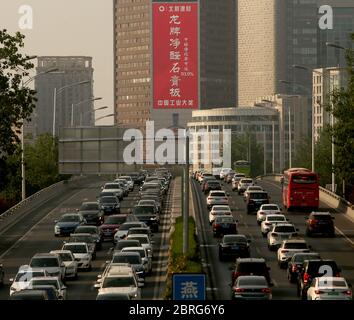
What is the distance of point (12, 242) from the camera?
66562mm

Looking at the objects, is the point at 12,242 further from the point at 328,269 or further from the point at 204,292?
the point at 204,292

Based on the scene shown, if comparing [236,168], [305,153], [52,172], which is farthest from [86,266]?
[305,153]

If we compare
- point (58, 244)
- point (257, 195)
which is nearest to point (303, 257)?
point (58, 244)

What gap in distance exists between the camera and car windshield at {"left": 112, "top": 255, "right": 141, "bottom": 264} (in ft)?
149

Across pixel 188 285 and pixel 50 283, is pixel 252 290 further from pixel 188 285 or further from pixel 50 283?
pixel 188 285

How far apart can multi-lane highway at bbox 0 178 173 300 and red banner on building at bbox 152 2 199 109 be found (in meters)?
6.93

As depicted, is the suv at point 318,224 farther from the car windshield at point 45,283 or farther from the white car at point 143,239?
the car windshield at point 45,283

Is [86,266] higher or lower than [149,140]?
lower

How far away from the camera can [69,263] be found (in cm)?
4706

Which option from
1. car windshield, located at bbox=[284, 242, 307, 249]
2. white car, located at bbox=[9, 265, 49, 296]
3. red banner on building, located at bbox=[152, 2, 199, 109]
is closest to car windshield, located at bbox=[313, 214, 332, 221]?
car windshield, located at bbox=[284, 242, 307, 249]

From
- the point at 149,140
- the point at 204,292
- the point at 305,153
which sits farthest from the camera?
the point at 305,153

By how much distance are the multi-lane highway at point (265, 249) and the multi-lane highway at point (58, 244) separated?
2009mm

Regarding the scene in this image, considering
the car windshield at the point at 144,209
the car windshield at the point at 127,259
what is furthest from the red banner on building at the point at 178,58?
the car windshield at the point at 144,209
